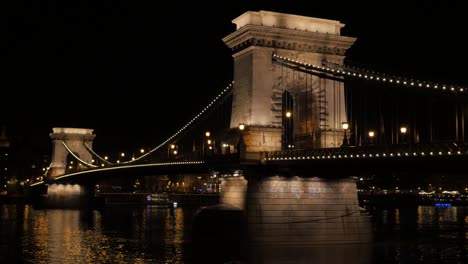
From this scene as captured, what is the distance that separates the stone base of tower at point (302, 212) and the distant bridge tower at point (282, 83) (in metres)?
3.30

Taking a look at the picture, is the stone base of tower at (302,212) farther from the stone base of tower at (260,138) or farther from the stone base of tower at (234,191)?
the stone base of tower at (260,138)

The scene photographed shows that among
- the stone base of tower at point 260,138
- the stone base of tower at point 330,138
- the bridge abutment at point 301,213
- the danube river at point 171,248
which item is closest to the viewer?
the danube river at point 171,248

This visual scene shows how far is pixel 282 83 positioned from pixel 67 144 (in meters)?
79.4

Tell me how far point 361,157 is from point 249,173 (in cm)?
1028

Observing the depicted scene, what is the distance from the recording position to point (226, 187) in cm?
4375

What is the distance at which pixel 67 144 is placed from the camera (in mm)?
118375

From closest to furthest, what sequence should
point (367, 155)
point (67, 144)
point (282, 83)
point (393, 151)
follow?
point (393, 151) → point (367, 155) → point (282, 83) → point (67, 144)

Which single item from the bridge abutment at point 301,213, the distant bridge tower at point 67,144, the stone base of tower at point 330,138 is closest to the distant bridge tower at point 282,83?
the stone base of tower at point 330,138

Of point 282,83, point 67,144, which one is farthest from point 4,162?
point 282,83

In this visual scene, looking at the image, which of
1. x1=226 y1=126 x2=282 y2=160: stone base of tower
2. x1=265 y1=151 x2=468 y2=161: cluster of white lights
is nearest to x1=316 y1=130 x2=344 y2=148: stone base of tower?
x1=226 y1=126 x2=282 y2=160: stone base of tower

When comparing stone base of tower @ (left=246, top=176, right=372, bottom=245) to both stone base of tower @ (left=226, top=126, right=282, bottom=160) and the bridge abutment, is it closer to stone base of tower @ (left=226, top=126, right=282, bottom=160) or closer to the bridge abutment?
the bridge abutment

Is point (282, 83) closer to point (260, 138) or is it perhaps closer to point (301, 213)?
point (260, 138)

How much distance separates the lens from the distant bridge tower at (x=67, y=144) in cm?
11688

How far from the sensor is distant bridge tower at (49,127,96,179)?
383 feet
